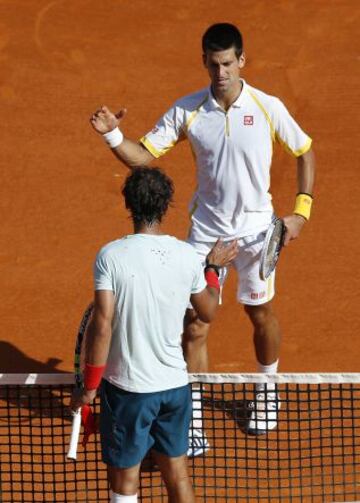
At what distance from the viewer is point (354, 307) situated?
9.57 m

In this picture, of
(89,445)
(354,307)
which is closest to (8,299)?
(89,445)

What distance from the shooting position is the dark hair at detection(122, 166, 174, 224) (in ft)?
19.9

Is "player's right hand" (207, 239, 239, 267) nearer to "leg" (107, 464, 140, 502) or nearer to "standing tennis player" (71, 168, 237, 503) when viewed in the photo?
"standing tennis player" (71, 168, 237, 503)

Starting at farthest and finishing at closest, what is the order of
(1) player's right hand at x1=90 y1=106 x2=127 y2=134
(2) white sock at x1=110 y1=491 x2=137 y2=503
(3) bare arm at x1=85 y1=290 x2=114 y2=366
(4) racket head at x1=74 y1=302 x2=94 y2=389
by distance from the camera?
(1) player's right hand at x1=90 y1=106 x2=127 y2=134
(4) racket head at x1=74 y1=302 x2=94 y2=389
(2) white sock at x1=110 y1=491 x2=137 y2=503
(3) bare arm at x1=85 y1=290 x2=114 y2=366

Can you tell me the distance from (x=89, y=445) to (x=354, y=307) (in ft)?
8.58

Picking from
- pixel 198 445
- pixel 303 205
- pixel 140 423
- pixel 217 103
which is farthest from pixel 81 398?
pixel 217 103

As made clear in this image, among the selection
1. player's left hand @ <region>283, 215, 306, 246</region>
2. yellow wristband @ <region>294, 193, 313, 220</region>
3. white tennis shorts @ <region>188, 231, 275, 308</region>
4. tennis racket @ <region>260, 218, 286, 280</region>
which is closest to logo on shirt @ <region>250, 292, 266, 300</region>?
white tennis shorts @ <region>188, 231, 275, 308</region>

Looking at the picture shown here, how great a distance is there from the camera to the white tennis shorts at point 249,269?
7.83 meters

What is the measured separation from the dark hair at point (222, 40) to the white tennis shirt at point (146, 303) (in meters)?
1.85

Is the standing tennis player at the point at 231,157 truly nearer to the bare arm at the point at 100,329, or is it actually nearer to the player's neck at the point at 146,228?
the player's neck at the point at 146,228

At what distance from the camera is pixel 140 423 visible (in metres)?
6.13

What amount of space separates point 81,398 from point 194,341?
5.83ft

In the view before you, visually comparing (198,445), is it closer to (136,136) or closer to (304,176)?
(304,176)

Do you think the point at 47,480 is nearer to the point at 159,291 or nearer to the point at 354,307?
the point at 159,291
